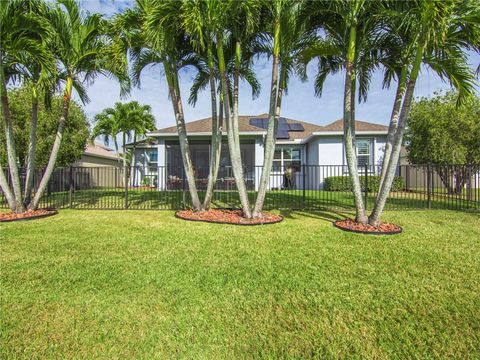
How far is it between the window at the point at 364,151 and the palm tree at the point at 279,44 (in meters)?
10.6

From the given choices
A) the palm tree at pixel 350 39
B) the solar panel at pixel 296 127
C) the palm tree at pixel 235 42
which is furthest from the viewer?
the solar panel at pixel 296 127

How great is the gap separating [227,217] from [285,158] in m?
11.7

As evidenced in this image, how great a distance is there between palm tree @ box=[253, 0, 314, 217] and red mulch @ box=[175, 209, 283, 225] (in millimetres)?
345

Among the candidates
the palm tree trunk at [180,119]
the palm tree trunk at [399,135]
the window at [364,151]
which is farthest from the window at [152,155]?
the palm tree trunk at [399,135]

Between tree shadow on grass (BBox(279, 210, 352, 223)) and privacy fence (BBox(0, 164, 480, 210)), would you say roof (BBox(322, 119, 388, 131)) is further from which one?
tree shadow on grass (BBox(279, 210, 352, 223))

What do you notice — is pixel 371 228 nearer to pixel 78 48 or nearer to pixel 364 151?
pixel 78 48

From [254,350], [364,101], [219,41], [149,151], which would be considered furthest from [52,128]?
[254,350]

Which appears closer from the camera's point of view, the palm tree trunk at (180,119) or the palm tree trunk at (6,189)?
the palm tree trunk at (6,189)

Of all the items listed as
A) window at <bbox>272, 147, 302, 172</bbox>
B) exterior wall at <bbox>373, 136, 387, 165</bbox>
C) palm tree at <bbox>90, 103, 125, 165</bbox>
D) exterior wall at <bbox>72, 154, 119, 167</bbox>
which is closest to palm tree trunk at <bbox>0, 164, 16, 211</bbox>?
palm tree at <bbox>90, 103, 125, 165</bbox>

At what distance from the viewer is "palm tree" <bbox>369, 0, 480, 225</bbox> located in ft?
15.3

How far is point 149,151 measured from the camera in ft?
71.2

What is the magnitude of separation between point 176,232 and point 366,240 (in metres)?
4.08

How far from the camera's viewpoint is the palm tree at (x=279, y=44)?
593 centimetres

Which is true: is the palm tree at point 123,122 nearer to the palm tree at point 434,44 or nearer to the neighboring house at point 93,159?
the neighboring house at point 93,159
